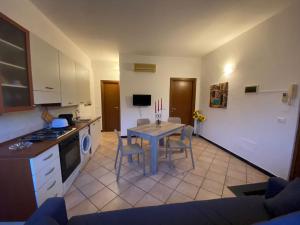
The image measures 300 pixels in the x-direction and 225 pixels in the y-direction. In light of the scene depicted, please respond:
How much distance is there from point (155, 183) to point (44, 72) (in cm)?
232

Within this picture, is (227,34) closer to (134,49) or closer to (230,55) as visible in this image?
(230,55)

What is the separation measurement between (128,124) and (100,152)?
1375 millimetres

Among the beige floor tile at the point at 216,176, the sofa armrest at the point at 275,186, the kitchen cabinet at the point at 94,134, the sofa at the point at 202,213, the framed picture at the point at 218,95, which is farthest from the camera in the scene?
the framed picture at the point at 218,95

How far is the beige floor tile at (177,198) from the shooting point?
180 cm

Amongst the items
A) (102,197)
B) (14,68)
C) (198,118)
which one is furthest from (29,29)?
(198,118)

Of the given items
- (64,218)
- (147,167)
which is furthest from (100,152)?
(64,218)

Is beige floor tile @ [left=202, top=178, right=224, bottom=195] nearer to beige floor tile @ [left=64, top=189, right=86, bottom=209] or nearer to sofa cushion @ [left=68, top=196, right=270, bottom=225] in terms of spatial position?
sofa cushion @ [left=68, top=196, right=270, bottom=225]

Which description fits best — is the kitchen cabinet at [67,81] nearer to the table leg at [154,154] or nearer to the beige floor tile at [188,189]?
the table leg at [154,154]

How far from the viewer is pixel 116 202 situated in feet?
5.86

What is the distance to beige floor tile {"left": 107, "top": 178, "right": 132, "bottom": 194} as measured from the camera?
2010 millimetres

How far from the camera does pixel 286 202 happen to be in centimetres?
103

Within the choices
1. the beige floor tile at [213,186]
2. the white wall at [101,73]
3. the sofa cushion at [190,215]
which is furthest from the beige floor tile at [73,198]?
the white wall at [101,73]

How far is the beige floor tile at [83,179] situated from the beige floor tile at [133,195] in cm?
70

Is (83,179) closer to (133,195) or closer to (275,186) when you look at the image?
(133,195)
